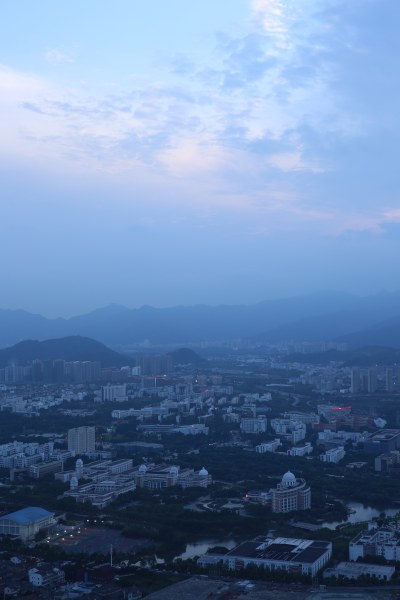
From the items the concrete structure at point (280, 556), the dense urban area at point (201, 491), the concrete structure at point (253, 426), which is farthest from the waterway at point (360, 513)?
the concrete structure at point (253, 426)

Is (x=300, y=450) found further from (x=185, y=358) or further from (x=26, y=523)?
(x=185, y=358)

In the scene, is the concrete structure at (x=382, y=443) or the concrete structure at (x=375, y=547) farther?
the concrete structure at (x=382, y=443)

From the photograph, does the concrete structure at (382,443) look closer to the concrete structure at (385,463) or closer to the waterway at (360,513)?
the concrete structure at (385,463)

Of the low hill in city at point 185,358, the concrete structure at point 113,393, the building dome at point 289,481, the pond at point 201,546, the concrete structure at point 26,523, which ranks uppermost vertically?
the low hill in city at point 185,358

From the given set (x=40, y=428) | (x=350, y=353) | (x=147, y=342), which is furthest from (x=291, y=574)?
(x=147, y=342)

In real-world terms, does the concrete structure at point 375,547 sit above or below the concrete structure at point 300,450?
below

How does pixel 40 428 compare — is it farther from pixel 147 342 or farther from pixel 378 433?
pixel 147 342

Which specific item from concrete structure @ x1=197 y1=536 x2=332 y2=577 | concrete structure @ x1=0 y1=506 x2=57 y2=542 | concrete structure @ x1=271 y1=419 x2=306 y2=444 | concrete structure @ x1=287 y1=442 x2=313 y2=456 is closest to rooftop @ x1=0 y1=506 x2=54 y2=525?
concrete structure @ x1=0 y1=506 x2=57 y2=542
